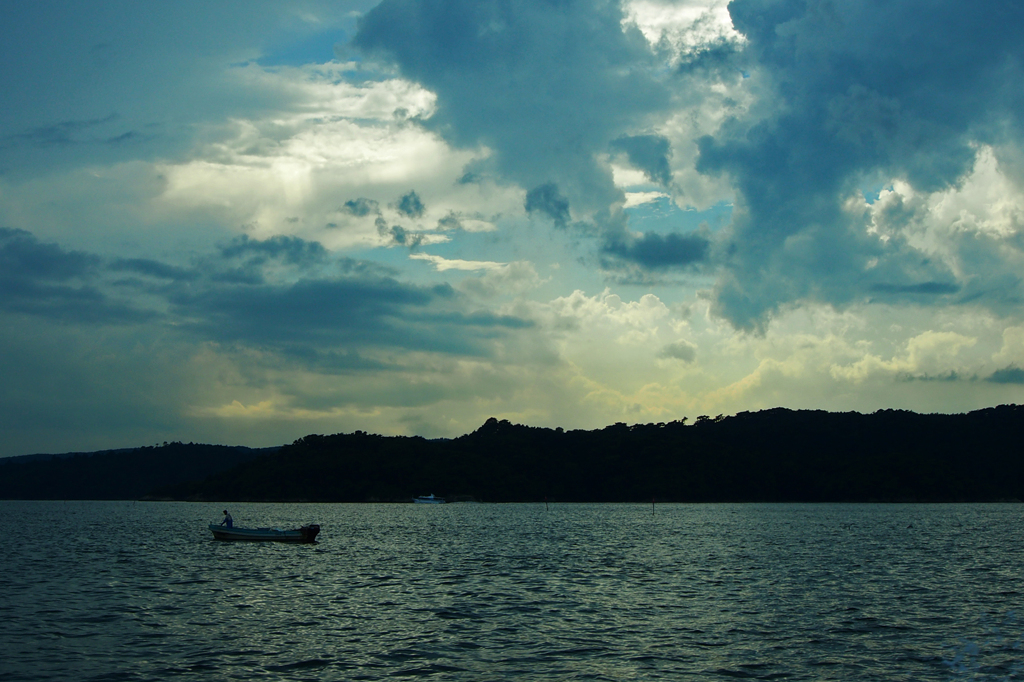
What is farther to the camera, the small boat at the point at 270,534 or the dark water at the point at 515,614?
the small boat at the point at 270,534

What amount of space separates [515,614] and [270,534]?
203 ft

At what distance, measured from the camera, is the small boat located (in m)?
96.9

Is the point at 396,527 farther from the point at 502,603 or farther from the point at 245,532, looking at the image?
the point at 502,603

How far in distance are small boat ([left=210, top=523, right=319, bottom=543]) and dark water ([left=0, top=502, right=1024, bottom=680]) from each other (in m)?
7.51

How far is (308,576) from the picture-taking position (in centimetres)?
6494

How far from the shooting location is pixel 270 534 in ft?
324

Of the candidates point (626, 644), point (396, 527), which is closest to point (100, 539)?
point (396, 527)

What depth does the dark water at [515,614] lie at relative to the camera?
32.3m

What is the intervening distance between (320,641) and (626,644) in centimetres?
1393

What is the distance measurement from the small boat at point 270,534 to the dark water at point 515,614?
7508mm

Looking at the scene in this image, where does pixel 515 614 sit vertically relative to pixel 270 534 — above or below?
above

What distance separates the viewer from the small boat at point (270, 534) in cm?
9694

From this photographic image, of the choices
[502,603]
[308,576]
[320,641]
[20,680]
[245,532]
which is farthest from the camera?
[245,532]

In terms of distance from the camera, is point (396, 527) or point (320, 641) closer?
point (320, 641)
